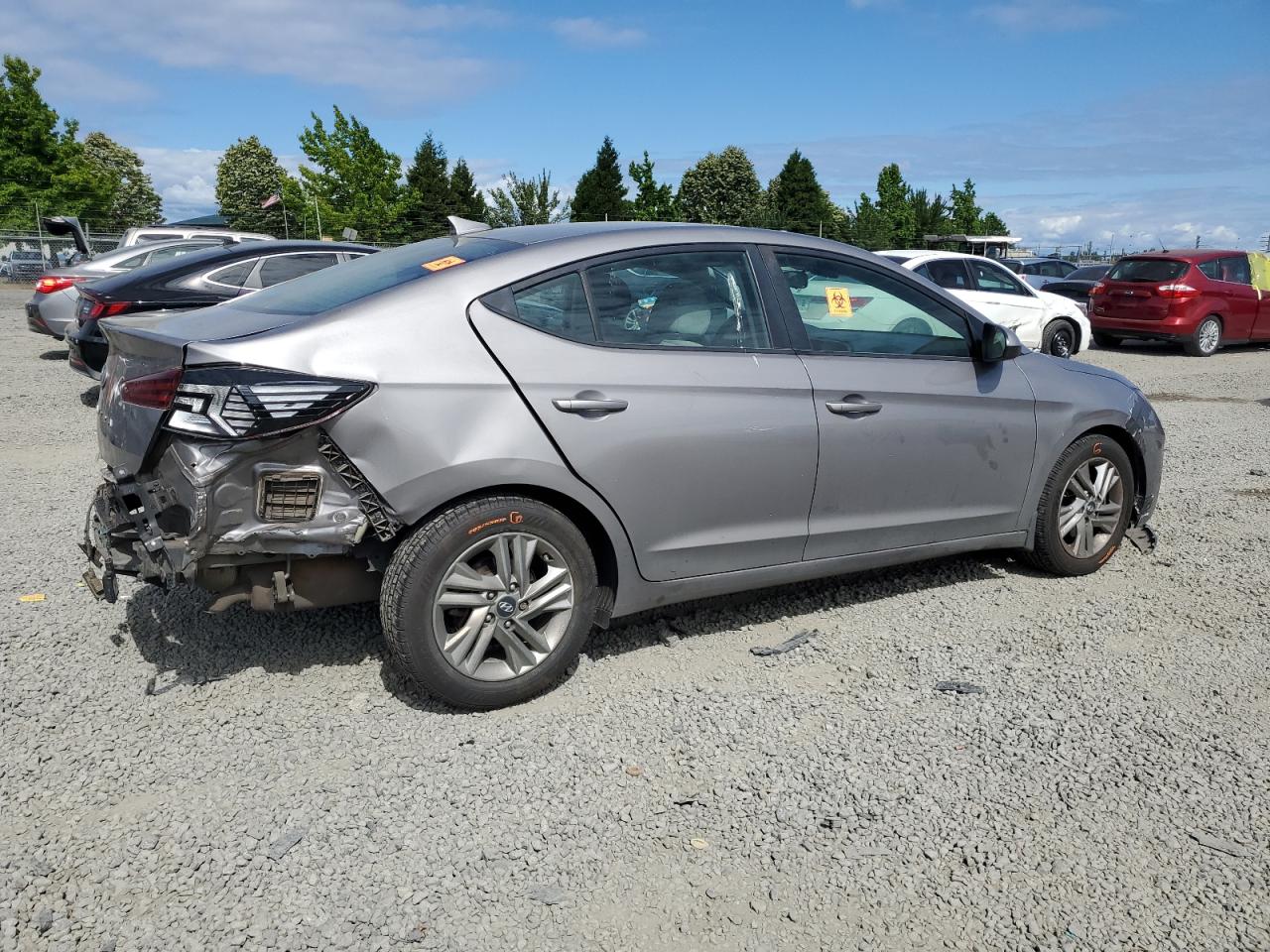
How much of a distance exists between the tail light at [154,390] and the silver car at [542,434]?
1cm

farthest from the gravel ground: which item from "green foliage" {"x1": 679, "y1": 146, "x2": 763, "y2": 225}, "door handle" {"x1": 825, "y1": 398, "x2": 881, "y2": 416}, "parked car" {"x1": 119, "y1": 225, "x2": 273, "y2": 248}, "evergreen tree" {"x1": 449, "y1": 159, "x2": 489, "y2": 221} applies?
"green foliage" {"x1": 679, "y1": 146, "x2": 763, "y2": 225}

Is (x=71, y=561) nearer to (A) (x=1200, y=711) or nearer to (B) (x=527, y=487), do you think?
(B) (x=527, y=487)

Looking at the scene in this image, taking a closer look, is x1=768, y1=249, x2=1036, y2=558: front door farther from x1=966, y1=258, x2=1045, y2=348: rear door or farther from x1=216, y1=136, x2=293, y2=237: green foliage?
x1=216, y1=136, x2=293, y2=237: green foliage

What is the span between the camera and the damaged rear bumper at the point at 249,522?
3.18m

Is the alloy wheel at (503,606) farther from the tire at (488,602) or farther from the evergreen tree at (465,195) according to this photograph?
the evergreen tree at (465,195)

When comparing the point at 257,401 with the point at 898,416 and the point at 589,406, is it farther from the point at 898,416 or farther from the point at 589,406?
the point at 898,416

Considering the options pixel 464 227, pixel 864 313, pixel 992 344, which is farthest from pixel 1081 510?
pixel 464 227

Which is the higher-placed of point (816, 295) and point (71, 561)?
point (816, 295)

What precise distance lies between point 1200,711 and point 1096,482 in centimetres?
160

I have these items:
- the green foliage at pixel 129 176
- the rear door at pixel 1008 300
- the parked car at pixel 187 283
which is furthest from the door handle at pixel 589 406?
the green foliage at pixel 129 176

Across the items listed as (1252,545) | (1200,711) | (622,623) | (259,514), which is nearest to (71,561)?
(259,514)

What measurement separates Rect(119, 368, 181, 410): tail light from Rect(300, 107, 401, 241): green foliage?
1730 inches

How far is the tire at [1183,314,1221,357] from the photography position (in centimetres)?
1612

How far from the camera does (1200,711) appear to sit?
371 cm
